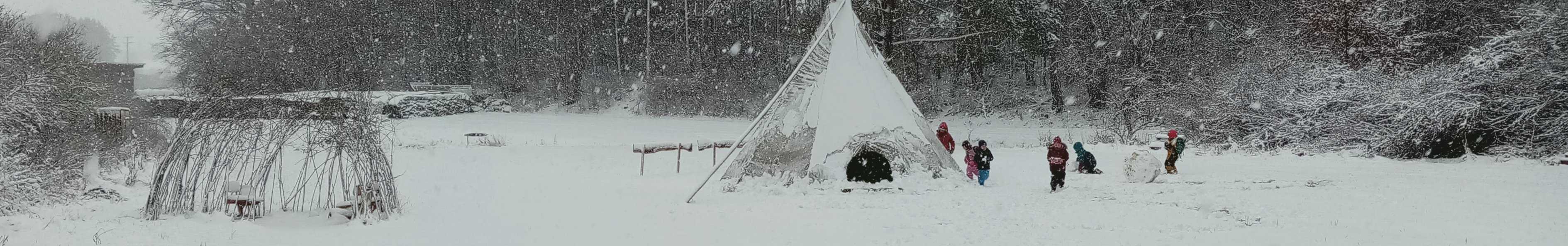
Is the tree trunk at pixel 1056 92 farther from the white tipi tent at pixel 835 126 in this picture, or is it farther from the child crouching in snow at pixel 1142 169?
the white tipi tent at pixel 835 126

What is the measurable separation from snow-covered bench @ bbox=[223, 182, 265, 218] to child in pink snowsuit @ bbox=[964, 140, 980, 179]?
8.07 metres

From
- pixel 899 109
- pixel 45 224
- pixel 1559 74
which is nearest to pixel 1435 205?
pixel 899 109

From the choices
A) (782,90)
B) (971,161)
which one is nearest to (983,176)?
(971,161)

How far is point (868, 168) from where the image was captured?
41.0 ft

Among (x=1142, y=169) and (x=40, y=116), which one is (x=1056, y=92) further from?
(x=40, y=116)

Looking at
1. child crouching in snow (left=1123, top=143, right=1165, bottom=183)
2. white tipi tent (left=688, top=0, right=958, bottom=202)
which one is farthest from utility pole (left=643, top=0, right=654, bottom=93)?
child crouching in snow (left=1123, top=143, right=1165, bottom=183)

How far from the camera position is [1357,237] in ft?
25.9

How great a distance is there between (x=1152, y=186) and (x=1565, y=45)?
841cm

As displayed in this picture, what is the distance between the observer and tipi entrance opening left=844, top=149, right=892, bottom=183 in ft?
40.9

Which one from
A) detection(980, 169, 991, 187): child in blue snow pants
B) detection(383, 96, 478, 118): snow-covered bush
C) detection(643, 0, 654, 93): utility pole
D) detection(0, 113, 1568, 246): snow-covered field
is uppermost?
detection(643, 0, 654, 93): utility pole

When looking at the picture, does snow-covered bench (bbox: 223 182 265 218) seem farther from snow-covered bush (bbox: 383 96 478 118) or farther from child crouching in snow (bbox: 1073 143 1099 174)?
snow-covered bush (bbox: 383 96 478 118)

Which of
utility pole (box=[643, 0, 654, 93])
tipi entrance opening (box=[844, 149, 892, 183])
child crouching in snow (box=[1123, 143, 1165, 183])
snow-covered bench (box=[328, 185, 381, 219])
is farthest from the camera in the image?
utility pole (box=[643, 0, 654, 93])

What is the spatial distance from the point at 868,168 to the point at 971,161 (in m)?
1.64

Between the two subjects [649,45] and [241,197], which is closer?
[241,197]
